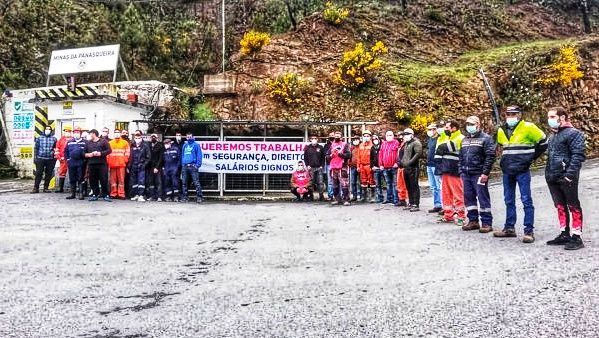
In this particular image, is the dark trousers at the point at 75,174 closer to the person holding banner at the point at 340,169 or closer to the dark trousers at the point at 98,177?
the dark trousers at the point at 98,177

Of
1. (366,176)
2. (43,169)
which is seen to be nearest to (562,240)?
(366,176)

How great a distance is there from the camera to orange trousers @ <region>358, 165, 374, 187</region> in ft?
47.9

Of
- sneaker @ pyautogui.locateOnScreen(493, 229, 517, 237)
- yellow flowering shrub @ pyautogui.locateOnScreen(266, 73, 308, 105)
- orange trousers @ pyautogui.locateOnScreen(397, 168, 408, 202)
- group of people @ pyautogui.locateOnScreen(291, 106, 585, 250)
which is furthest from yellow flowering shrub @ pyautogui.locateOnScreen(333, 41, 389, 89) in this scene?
sneaker @ pyautogui.locateOnScreen(493, 229, 517, 237)

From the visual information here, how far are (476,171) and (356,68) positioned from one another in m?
14.1

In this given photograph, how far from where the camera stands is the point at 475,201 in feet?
30.4

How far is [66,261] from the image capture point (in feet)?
22.9

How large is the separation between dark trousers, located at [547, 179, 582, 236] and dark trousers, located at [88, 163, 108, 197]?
1084cm

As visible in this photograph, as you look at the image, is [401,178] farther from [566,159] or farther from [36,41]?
[36,41]

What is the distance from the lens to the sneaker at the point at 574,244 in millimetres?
7062

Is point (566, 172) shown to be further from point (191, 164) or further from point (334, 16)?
point (334, 16)

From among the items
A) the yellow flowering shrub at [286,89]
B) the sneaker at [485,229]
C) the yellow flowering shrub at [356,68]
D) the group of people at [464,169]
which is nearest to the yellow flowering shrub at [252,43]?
the yellow flowering shrub at [286,89]

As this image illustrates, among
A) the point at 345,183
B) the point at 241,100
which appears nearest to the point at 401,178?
the point at 345,183

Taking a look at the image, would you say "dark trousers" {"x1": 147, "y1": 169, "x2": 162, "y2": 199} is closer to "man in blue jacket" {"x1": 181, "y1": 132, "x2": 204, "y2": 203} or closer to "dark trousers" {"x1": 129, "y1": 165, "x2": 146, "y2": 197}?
"dark trousers" {"x1": 129, "y1": 165, "x2": 146, "y2": 197}

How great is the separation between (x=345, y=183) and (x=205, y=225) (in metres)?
5.23
